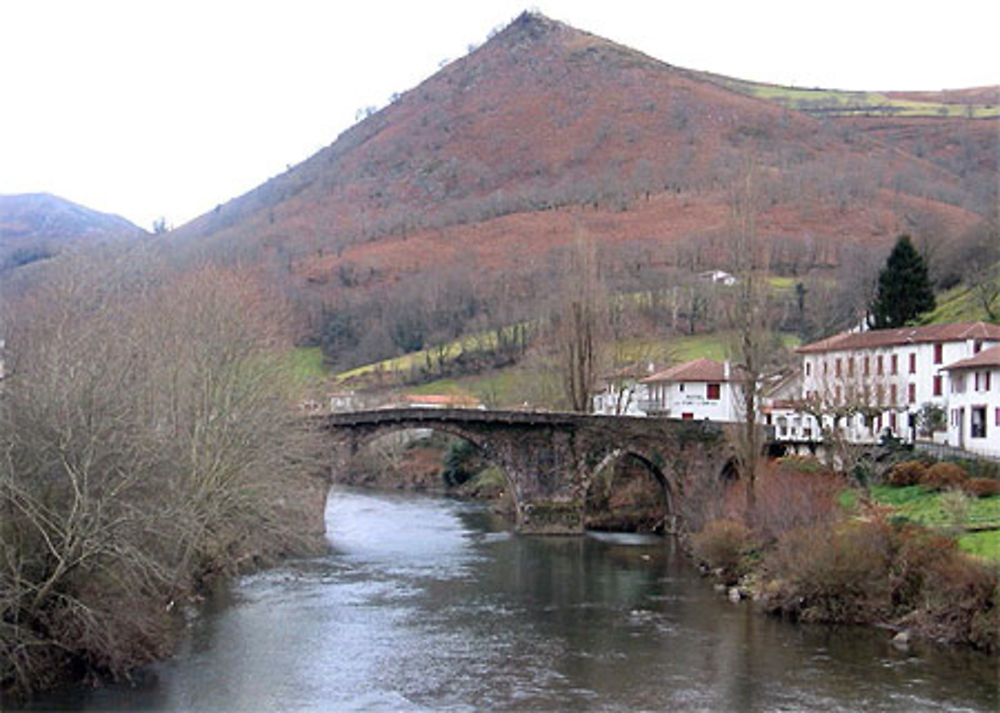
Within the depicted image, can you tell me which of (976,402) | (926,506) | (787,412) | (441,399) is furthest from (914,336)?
(441,399)

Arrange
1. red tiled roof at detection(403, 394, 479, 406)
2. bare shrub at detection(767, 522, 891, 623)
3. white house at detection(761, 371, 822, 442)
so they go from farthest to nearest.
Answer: red tiled roof at detection(403, 394, 479, 406), white house at detection(761, 371, 822, 442), bare shrub at detection(767, 522, 891, 623)

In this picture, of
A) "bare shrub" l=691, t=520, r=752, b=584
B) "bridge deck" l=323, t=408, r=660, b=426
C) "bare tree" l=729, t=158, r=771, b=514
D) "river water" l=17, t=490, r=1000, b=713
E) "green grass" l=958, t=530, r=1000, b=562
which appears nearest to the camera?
"river water" l=17, t=490, r=1000, b=713

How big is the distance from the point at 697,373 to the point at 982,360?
75.2 ft

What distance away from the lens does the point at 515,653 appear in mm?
32969

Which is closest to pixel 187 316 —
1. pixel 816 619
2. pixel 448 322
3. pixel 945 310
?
pixel 816 619

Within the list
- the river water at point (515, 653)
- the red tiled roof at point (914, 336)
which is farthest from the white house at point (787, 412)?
the river water at point (515, 653)

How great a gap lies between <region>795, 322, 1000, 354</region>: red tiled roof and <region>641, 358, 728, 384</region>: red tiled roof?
5615 millimetres

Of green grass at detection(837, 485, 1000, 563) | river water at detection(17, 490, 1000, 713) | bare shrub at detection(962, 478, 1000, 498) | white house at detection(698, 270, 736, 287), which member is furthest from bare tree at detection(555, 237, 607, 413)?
white house at detection(698, 270, 736, 287)

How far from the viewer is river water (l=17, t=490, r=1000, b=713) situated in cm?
2784

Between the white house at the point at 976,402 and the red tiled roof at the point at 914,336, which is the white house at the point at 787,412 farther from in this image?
the white house at the point at 976,402

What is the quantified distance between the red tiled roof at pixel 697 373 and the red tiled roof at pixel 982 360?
19635 millimetres

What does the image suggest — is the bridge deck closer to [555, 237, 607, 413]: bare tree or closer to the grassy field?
[555, 237, 607, 413]: bare tree

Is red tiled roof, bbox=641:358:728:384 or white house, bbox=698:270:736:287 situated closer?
red tiled roof, bbox=641:358:728:384

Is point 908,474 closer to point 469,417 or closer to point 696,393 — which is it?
point 469,417
